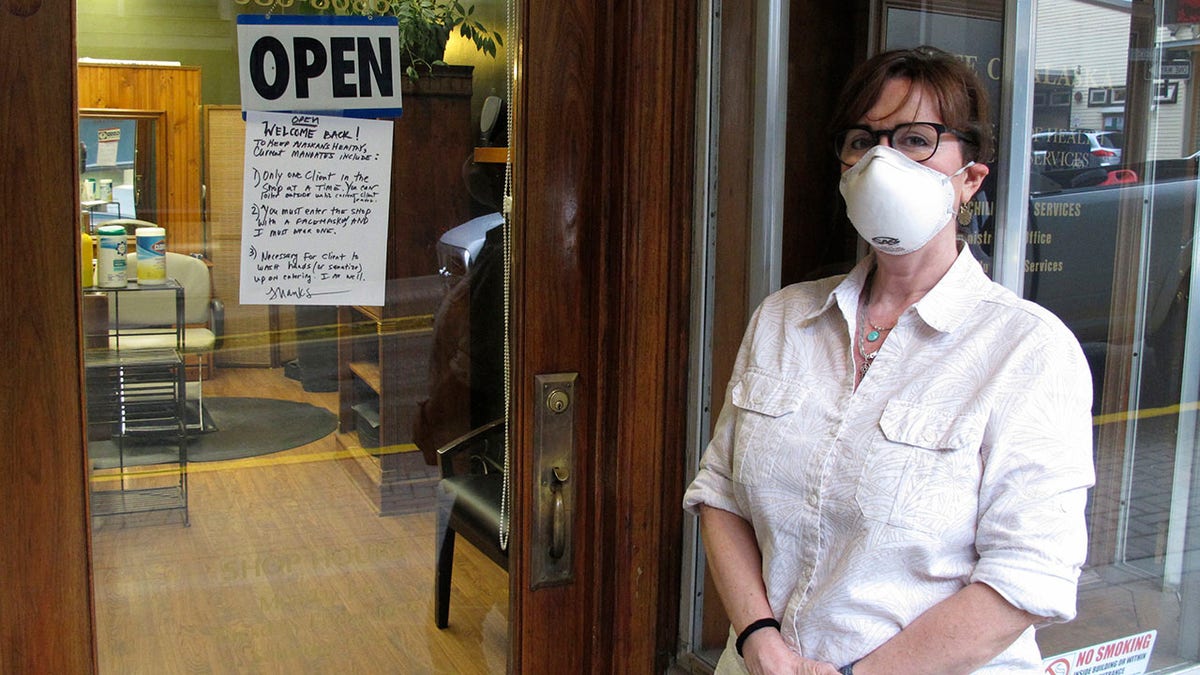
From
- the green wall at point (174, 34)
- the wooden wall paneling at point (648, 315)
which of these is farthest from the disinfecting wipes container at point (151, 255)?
the wooden wall paneling at point (648, 315)

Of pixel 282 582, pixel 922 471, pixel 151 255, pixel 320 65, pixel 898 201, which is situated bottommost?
pixel 282 582

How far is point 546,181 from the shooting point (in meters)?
2.09

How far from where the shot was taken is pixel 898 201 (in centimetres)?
141

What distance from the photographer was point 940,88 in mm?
1463

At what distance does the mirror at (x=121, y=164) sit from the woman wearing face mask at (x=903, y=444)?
3.24 feet

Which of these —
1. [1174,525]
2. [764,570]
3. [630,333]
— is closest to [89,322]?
[630,333]

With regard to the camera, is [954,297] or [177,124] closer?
[954,297]

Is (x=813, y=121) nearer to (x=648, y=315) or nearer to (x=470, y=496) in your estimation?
(x=648, y=315)

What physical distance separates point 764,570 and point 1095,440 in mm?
1048

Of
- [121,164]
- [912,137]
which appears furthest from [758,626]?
[121,164]

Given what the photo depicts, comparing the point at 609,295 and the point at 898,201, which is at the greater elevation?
the point at 898,201

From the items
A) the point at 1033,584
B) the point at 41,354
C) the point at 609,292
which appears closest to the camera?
the point at 1033,584

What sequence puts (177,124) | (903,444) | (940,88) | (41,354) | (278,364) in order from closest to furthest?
(903,444), (940,88), (41,354), (177,124), (278,364)

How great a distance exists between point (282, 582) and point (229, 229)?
619mm
